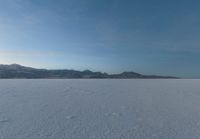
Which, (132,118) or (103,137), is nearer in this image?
(103,137)

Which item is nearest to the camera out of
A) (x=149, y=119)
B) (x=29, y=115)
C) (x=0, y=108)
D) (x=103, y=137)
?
(x=103, y=137)

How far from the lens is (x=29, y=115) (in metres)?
3.03

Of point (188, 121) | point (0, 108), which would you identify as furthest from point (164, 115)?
point (0, 108)

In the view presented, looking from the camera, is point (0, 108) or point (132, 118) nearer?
point (132, 118)

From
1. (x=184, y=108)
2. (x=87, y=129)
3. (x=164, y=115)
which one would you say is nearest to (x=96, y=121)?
(x=87, y=129)

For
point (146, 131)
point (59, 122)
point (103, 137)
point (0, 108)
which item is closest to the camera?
point (103, 137)

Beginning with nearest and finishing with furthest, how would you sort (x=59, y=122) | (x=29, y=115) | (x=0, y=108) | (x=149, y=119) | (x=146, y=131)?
(x=146, y=131), (x=59, y=122), (x=149, y=119), (x=29, y=115), (x=0, y=108)

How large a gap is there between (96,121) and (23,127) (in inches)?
39.8

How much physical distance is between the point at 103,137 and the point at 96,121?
2.04ft

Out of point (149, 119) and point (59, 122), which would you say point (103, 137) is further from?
point (149, 119)

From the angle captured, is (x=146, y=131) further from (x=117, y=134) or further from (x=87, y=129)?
(x=87, y=129)

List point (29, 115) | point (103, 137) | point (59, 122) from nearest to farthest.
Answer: point (103, 137) < point (59, 122) < point (29, 115)

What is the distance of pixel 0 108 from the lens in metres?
3.50

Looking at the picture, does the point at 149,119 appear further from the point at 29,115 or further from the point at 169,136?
the point at 29,115
